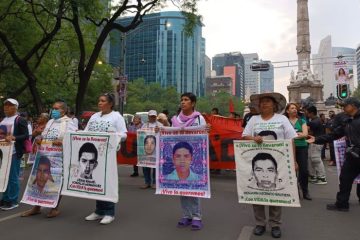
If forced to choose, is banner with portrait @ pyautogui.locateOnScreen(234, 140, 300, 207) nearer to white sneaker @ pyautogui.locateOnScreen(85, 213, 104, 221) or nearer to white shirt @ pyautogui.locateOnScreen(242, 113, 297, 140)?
white shirt @ pyautogui.locateOnScreen(242, 113, 297, 140)

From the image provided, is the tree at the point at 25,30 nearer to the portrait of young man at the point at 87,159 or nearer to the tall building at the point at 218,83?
the portrait of young man at the point at 87,159

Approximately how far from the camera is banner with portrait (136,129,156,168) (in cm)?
1004

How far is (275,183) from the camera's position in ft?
17.6

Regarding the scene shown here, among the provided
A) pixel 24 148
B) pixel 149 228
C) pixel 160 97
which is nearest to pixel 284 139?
pixel 149 228

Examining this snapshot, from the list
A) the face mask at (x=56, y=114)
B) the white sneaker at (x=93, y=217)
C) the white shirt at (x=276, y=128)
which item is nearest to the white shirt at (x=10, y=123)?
the face mask at (x=56, y=114)

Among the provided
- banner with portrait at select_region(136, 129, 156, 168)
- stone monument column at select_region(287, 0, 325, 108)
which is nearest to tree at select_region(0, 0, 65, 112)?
banner with portrait at select_region(136, 129, 156, 168)

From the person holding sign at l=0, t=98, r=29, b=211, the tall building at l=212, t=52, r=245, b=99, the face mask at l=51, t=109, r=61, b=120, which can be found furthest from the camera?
the tall building at l=212, t=52, r=245, b=99

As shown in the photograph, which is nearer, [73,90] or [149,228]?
[149,228]

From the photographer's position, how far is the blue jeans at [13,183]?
7008mm

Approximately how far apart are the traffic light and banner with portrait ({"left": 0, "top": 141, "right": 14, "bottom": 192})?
573 inches

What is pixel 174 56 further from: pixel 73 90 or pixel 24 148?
pixel 24 148

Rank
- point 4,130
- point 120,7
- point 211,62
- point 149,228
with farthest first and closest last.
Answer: point 211,62 → point 120,7 → point 4,130 → point 149,228

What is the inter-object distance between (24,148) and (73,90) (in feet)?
94.6

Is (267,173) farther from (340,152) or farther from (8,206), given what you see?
(8,206)
